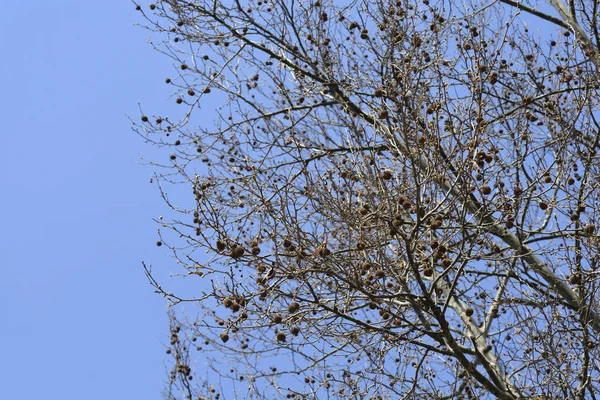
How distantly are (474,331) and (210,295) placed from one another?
3006 mm

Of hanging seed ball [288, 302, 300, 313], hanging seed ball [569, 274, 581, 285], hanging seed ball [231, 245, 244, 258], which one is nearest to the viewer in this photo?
hanging seed ball [231, 245, 244, 258]

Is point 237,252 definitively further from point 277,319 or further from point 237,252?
point 277,319

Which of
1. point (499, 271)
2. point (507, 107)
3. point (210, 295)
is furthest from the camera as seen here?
point (507, 107)

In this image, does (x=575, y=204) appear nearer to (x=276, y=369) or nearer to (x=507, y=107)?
(x=507, y=107)

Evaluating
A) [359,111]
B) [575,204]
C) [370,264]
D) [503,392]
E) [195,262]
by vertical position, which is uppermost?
[359,111]

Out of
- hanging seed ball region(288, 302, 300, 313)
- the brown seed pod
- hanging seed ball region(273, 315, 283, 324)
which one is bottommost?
hanging seed ball region(273, 315, 283, 324)

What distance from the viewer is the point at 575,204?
6.97m

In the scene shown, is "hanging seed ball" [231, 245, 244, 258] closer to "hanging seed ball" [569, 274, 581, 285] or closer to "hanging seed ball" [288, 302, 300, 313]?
"hanging seed ball" [288, 302, 300, 313]

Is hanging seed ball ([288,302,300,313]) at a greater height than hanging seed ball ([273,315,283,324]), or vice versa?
hanging seed ball ([288,302,300,313])

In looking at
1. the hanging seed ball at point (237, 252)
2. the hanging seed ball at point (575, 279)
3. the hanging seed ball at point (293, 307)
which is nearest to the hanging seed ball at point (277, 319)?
the hanging seed ball at point (293, 307)

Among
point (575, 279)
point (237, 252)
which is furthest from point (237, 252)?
point (575, 279)

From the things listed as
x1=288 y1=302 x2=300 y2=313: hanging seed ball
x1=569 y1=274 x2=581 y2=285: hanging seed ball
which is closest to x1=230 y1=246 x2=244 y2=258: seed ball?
x1=288 y1=302 x2=300 y2=313: hanging seed ball

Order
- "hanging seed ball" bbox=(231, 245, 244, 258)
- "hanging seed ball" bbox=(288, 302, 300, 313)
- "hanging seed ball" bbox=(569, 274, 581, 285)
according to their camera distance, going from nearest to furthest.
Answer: "hanging seed ball" bbox=(231, 245, 244, 258) < "hanging seed ball" bbox=(288, 302, 300, 313) < "hanging seed ball" bbox=(569, 274, 581, 285)

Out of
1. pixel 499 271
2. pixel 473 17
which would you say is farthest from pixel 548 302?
pixel 473 17
